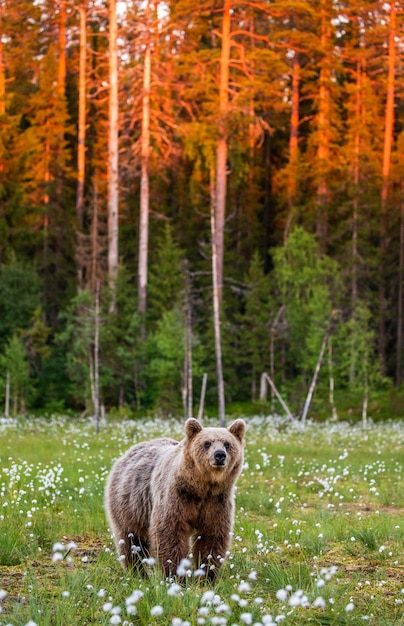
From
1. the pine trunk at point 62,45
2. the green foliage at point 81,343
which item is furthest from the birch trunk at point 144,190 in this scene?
the pine trunk at point 62,45

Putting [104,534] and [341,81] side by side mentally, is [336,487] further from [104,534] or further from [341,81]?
[341,81]

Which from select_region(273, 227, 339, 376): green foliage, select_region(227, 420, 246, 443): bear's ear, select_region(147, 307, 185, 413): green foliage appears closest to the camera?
select_region(227, 420, 246, 443): bear's ear

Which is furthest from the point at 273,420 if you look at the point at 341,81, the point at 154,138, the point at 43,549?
the point at 341,81

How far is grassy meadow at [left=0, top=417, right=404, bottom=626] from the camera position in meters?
5.13

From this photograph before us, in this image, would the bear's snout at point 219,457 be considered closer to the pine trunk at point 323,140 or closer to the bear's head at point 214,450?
the bear's head at point 214,450

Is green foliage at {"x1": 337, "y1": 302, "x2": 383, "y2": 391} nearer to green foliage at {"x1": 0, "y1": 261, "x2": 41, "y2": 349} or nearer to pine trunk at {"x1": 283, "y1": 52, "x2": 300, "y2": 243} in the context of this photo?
pine trunk at {"x1": 283, "y1": 52, "x2": 300, "y2": 243}

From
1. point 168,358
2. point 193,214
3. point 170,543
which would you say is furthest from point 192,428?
point 193,214

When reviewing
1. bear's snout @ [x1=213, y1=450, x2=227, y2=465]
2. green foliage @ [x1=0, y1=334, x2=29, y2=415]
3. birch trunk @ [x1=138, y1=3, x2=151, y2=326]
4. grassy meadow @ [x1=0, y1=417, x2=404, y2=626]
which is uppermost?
birch trunk @ [x1=138, y1=3, x2=151, y2=326]

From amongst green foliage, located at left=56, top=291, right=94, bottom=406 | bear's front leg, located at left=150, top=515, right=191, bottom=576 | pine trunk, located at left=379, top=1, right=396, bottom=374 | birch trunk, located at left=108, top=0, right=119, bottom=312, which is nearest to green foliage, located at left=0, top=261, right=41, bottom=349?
green foliage, located at left=56, top=291, right=94, bottom=406

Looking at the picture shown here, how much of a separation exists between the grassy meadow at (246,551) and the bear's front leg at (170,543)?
20 centimetres

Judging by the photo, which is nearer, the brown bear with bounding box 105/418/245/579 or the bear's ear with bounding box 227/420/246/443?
the brown bear with bounding box 105/418/245/579

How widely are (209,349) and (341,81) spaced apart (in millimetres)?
23761

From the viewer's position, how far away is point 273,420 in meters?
A: 27.0

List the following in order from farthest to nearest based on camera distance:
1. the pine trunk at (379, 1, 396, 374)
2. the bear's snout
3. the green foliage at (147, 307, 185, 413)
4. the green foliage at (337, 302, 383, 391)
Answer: the pine trunk at (379, 1, 396, 374), the green foliage at (147, 307, 185, 413), the green foliage at (337, 302, 383, 391), the bear's snout
